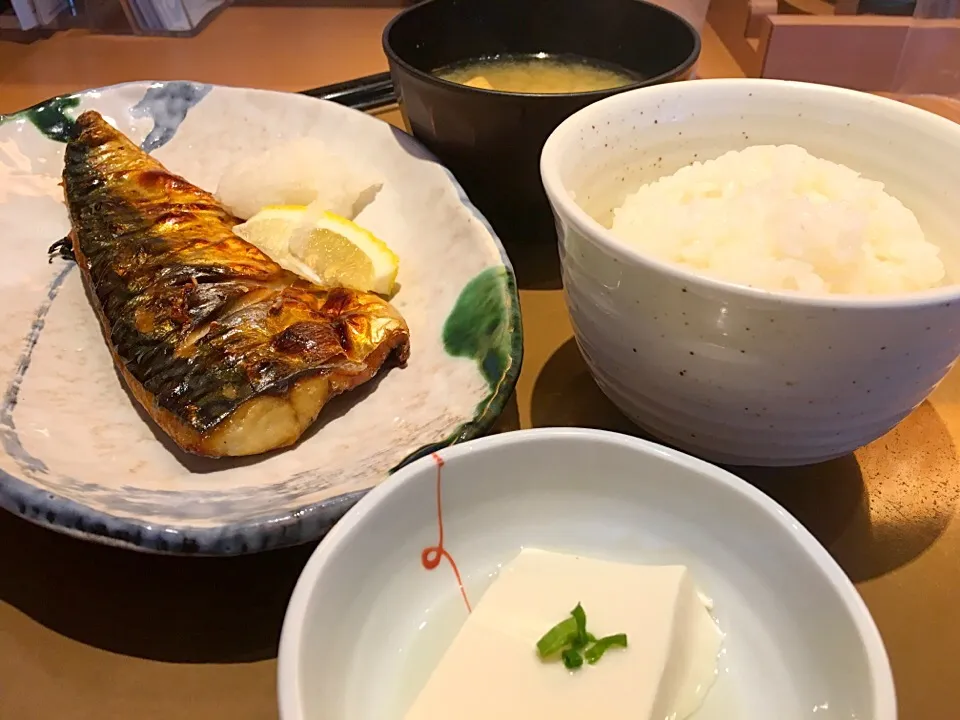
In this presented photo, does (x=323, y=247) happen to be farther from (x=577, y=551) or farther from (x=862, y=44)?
(x=862, y=44)

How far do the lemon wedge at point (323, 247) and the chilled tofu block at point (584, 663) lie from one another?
1.87 ft

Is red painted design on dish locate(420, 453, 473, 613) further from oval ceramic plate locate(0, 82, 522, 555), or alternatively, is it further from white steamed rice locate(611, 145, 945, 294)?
white steamed rice locate(611, 145, 945, 294)

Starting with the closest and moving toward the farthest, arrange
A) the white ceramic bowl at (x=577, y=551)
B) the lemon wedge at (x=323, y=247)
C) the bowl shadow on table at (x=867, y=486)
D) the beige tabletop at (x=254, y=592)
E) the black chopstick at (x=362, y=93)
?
the white ceramic bowl at (x=577, y=551), the beige tabletop at (x=254, y=592), the bowl shadow on table at (x=867, y=486), the lemon wedge at (x=323, y=247), the black chopstick at (x=362, y=93)

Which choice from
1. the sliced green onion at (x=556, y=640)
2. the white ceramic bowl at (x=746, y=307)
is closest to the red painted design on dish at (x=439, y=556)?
the sliced green onion at (x=556, y=640)

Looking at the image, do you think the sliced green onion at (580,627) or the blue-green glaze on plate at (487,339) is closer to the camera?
the sliced green onion at (580,627)

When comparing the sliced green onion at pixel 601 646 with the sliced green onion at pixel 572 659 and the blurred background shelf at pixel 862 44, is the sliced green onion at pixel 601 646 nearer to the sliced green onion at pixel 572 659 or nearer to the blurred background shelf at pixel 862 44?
the sliced green onion at pixel 572 659

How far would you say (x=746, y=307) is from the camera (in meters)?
0.69

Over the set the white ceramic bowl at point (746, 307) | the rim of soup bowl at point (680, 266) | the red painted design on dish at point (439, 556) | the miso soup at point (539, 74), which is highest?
the rim of soup bowl at point (680, 266)

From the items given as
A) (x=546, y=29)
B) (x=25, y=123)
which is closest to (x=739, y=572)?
(x=546, y=29)

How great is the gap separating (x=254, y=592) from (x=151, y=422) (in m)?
0.31

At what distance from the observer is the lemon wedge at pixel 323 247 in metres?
1.19

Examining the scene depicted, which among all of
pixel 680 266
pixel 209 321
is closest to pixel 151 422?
pixel 209 321

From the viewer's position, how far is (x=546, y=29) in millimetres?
1573

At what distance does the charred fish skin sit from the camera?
92 cm
